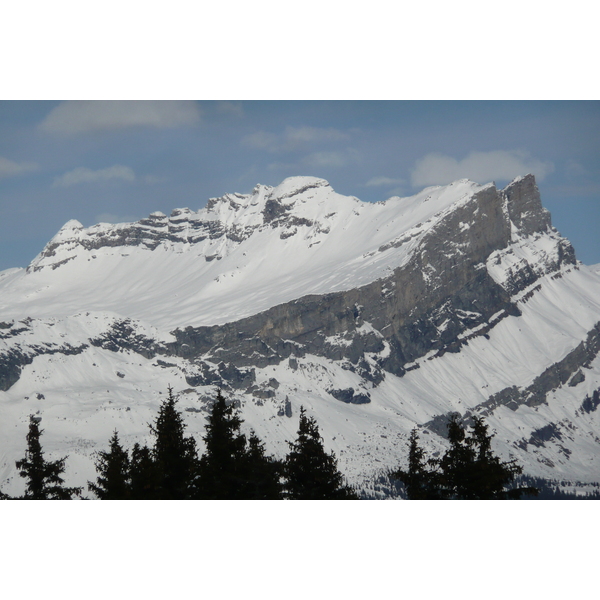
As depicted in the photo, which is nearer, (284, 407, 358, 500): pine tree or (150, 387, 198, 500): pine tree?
(150, 387, 198, 500): pine tree

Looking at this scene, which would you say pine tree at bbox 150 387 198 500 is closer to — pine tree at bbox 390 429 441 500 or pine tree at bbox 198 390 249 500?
pine tree at bbox 198 390 249 500

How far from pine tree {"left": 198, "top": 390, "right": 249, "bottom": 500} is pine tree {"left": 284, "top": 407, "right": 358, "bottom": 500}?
3003 millimetres

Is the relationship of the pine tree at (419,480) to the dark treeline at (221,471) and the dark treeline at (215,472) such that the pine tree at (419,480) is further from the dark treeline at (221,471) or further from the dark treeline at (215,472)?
the dark treeline at (215,472)

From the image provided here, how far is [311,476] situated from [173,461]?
27.1ft

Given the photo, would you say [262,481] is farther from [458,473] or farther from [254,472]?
[458,473]

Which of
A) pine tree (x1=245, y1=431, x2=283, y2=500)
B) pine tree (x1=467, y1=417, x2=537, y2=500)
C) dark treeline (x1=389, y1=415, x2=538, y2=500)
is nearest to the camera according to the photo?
pine tree (x1=467, y1=417, x2=537, y2=500)

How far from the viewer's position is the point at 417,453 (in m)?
52.6

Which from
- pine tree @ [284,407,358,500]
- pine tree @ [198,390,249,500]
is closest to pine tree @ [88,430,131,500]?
pine tree @ [198,390,249,500]

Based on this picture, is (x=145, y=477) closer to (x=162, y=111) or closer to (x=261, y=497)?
(x=261, y=497)

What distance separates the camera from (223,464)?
175 feet

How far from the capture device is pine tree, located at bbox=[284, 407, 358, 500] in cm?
5312

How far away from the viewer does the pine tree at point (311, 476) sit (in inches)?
2092

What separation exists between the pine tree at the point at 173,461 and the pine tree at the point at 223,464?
2.53ft

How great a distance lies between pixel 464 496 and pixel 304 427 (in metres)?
11.0
